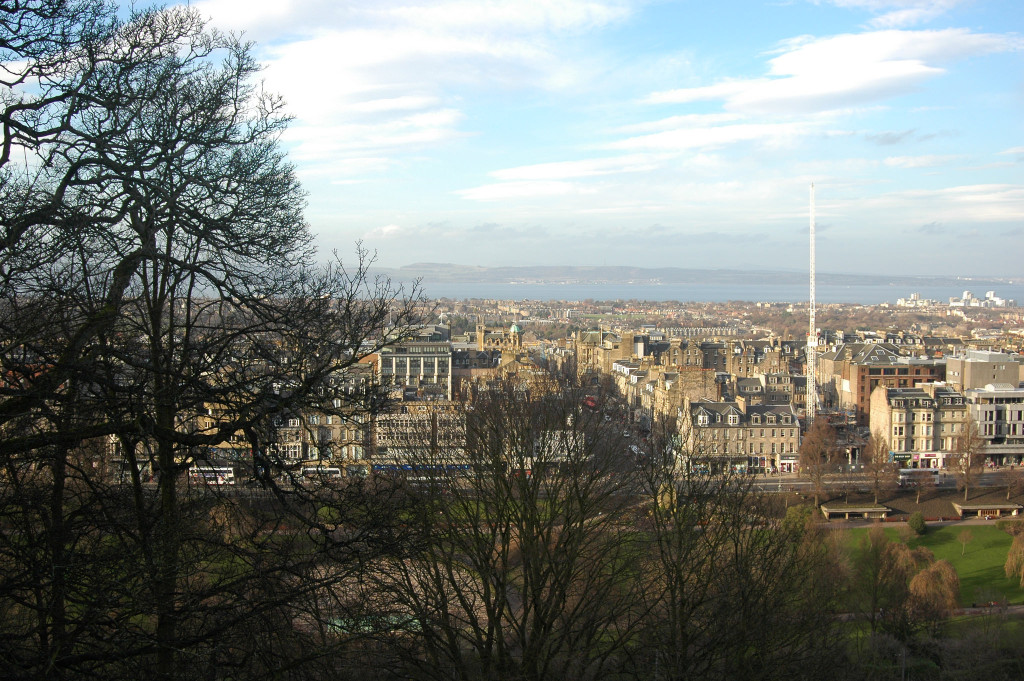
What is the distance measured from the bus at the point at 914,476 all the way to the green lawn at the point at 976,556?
4.19 meters

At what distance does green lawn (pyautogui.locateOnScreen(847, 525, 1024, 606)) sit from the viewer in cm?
1756

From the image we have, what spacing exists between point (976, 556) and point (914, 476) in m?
7.98

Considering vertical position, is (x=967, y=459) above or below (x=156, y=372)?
below

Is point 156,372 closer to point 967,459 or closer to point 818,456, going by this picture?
point 818,456

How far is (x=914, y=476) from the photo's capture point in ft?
91.7

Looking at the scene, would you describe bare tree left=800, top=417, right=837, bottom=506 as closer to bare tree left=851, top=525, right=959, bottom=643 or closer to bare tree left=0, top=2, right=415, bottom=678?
bare tree left=851, top=525, right=959, bottom=643

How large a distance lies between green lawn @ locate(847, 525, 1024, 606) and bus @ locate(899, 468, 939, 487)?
419 cm

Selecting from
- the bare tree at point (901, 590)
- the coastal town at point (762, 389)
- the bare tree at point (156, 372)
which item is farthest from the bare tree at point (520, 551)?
the bare tree at point (901, 590)

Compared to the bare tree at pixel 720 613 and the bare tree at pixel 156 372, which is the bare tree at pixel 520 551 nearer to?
the bare tree at pixel 720 613

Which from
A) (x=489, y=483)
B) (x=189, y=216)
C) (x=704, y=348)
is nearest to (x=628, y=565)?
(x=489, y=483)

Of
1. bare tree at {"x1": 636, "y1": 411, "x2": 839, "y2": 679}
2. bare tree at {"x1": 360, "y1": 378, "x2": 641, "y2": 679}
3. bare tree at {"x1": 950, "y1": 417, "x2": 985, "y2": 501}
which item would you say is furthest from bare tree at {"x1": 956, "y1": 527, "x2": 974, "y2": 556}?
bare tree at {"x1": 360, "y1": 378, "x2": 641, "y2": 679}

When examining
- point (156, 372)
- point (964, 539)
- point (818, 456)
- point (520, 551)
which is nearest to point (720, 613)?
point (520, 551)

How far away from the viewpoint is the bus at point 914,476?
2731 centimetres

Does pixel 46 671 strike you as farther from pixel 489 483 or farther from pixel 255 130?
pixel 489 483
